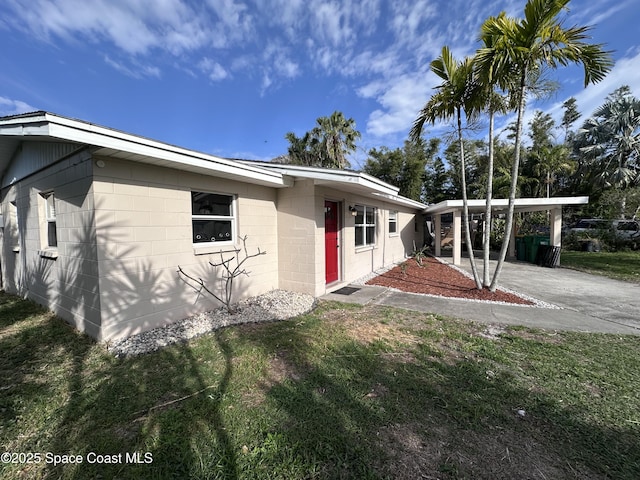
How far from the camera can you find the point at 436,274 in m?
8.95

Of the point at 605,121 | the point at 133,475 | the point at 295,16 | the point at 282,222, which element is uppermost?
the point at 605,121

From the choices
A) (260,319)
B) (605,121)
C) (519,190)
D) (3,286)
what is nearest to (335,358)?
(260,319)

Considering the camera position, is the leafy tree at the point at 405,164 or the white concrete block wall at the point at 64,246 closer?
the white concrete block wall at the point at 64,246

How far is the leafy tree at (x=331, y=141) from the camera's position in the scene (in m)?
19.6

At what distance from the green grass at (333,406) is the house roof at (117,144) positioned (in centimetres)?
271

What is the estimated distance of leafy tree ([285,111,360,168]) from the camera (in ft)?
64.3

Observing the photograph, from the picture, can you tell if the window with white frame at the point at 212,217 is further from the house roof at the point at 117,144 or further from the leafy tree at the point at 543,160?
the leafy tree at the point at 543,160

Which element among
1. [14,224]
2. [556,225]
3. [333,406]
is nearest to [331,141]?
[556,225]

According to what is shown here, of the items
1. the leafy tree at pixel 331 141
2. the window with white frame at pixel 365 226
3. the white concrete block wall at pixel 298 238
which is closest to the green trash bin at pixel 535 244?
the window with white frame at pixel 365 226

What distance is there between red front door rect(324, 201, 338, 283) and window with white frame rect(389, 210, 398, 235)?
500 centimetres

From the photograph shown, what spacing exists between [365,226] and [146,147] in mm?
6596

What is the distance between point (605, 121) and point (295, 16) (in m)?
23.7

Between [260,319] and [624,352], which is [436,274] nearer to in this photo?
[624,352]

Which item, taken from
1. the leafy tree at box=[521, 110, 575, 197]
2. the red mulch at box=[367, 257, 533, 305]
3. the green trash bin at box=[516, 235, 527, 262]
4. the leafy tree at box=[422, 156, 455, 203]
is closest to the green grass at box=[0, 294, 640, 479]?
the red mulch at box=[367, 257, 533, 305]
